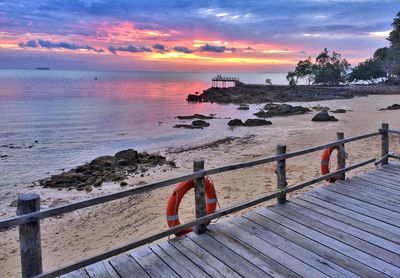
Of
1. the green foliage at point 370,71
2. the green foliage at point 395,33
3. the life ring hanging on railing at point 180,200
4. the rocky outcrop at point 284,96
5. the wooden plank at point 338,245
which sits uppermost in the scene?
the green foliage at point 395,33

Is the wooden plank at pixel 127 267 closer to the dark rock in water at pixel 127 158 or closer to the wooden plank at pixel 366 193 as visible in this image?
the wooden plank at pixel 366 193

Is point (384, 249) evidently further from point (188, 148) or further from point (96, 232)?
point (188, 148)

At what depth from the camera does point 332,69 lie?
261ft

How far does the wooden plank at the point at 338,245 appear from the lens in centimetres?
342

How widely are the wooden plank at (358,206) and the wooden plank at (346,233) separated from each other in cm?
68

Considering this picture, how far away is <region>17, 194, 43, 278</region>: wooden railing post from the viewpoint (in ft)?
9.41

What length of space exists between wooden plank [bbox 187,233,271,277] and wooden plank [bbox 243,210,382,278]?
0.84 meters

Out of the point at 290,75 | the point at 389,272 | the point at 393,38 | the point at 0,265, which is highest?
the point at 393,38

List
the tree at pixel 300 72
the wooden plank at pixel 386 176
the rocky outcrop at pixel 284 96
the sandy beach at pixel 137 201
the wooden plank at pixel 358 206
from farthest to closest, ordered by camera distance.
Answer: the tree at pixel 300 72 → the rocky outcrop at pixel 284 96 → the sandy beach at pixel 137 201 → the wooden plank at pixel 386 176 → the wooden plank at pixel 358 206

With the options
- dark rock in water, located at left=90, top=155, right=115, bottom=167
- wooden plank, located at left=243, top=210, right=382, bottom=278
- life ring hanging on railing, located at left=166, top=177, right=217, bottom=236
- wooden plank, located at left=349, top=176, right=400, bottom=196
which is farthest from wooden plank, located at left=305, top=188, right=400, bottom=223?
dark rock in water, located at left=90, top=155, right=115, bottom=167

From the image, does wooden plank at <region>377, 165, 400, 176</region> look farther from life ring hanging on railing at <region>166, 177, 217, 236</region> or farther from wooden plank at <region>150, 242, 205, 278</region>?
wooden plank at <region>150, 242, 205, 278</region>

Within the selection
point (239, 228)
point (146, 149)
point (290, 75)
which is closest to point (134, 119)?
point (146, 149)

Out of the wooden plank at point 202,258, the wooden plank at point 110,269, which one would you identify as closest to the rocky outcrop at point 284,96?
the wooden plank at point 202,258

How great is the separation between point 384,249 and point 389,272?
0.54 meters
